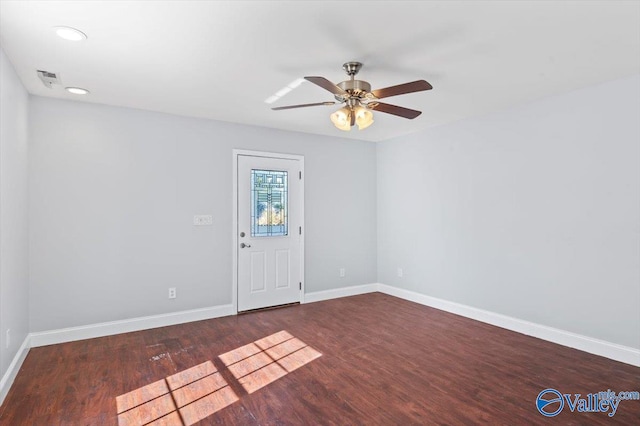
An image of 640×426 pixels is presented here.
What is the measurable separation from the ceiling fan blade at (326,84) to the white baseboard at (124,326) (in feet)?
10.3

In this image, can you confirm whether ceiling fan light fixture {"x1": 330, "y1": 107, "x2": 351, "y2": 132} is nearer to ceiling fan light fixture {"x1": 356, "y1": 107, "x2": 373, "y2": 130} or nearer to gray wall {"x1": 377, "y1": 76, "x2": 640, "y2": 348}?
ceiling fan light fixture {"x1": 356, "y1": 107, "x2": 373, "y2": 130}

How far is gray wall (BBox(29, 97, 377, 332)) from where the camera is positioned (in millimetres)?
3549

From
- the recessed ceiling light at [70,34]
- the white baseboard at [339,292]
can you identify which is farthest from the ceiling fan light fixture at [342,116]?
the white baseboard at [339,292]

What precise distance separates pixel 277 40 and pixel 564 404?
3256mm

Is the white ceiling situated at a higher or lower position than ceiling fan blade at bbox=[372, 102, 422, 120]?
higher

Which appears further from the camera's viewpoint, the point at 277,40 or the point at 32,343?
the point at 32,343

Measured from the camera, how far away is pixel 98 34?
230 cm

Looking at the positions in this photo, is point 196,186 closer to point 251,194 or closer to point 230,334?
point 251,194

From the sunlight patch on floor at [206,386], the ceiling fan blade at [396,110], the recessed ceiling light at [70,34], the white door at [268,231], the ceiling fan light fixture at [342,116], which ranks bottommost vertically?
the sunlight patch on floor at [206,386]

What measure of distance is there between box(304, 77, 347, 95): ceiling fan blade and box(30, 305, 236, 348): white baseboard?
10.3ft

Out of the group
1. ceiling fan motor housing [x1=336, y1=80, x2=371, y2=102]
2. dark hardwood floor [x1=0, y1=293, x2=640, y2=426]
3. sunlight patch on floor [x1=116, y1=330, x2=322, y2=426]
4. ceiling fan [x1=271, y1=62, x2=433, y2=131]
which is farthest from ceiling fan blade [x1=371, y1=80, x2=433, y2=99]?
sunlight patch on floor [x1=116, y1=330, x2=322, y2=426]

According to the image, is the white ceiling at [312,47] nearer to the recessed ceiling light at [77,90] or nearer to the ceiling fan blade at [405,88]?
the recessed ceiling light at [77,90]

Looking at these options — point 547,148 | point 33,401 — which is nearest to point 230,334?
point 33,401

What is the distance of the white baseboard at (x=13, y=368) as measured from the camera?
250 centimetres
